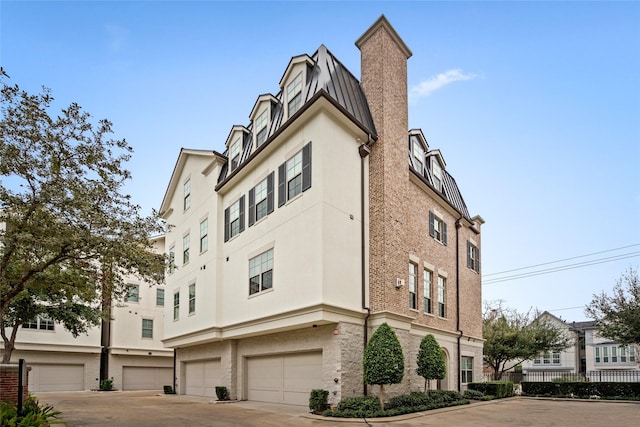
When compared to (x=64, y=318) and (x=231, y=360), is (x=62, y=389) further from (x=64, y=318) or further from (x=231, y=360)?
(x=231, y=360)

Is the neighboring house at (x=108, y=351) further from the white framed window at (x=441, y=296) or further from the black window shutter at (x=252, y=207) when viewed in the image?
the white framed window at (x=441, y=296)

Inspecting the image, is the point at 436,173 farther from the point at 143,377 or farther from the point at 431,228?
the point at 143,377

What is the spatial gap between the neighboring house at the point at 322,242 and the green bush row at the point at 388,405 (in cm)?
57

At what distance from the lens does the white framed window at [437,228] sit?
22688mm

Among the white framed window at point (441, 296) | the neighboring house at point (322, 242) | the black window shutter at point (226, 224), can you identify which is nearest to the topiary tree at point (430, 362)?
the neighboring house at point (322, 242)

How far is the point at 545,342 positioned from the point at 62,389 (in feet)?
110

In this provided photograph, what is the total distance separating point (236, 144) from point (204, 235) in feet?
15.9

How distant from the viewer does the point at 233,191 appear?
2208 cm

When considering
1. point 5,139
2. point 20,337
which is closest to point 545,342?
point 5,139

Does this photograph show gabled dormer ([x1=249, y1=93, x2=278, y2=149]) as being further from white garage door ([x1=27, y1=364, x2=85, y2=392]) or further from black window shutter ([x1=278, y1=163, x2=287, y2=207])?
white garage door ([x1=27, y1=364, x2=85, y2=392])

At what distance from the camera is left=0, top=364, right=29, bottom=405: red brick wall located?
11.9m

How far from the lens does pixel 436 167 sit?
995 inches

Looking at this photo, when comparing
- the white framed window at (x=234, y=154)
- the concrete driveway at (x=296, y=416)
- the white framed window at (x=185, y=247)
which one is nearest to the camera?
the concrete driveway at (x=296, y=416)

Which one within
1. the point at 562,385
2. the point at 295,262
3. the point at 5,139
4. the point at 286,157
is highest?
the point at 286,157
